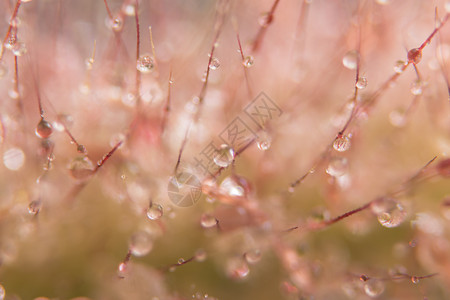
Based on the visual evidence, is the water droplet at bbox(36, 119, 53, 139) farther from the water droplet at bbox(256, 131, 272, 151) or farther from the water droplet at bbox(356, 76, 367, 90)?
the water droplet at bbox(356, 76, 367, 90)

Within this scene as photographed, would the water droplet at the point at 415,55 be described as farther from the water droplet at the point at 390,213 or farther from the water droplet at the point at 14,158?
the water droplet at the point at 14,158

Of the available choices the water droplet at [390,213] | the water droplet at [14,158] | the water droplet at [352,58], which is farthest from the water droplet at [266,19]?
the water droplet at [14,158]

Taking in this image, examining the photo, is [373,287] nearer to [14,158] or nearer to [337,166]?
[337,166]

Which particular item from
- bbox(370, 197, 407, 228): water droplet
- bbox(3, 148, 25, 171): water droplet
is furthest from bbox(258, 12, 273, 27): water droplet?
bbox(3, 148, 25, 171): water droplet

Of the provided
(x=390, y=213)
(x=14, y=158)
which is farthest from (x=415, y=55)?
(x=14, y=158)

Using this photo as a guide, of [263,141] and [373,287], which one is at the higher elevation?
[263,141]
